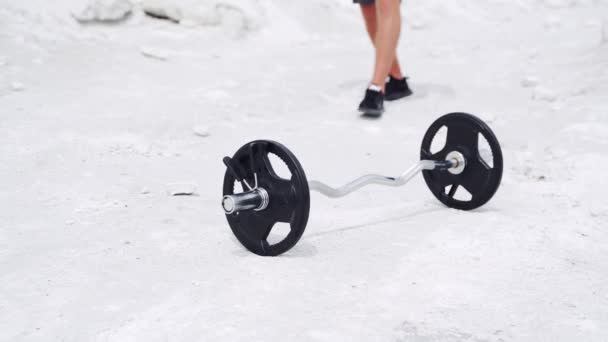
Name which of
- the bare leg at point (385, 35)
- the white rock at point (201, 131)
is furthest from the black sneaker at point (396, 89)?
the white rock at point (201, 131)

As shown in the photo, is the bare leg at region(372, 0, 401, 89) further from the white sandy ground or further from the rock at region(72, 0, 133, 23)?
the rock at region(72, 0, 133, 23)

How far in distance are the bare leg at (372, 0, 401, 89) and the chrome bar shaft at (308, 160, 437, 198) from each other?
1.29 m

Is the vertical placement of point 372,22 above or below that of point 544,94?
above

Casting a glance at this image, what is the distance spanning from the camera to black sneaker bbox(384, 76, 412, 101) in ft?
12.8

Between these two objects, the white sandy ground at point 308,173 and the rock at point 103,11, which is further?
the rock at point 103,11

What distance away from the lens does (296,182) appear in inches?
71.1

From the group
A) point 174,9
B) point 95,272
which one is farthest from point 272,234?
point 174,9

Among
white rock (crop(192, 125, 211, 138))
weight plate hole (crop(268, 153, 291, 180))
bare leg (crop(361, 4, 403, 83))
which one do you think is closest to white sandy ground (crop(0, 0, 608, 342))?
white rock (crop(192, 125, 211, 138))

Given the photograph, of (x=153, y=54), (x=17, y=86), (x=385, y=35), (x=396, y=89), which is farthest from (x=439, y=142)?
(x=17, y=86)

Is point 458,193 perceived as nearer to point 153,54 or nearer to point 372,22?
point 372,22

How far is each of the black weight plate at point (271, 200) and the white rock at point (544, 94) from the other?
7.26ft

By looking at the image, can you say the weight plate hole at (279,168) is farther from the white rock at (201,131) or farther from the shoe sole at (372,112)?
the shoe sole at (372,112)

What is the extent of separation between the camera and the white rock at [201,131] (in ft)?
10.5

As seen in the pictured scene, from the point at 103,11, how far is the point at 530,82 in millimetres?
2727
